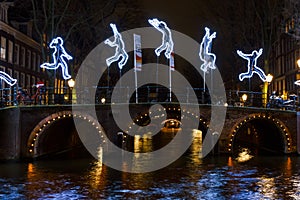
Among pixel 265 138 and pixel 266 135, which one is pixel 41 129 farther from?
pixel 265 138

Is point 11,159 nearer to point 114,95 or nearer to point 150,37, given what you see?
point 114,95

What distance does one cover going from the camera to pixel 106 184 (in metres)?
20.0

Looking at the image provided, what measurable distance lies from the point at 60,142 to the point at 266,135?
45.5 feet

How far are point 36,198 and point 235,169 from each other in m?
10.5

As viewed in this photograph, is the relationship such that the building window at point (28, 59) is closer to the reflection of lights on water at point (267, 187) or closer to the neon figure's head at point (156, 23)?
the neon figure's head at point (156, 23)

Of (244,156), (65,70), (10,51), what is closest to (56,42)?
(65,70)

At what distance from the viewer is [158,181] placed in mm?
20812

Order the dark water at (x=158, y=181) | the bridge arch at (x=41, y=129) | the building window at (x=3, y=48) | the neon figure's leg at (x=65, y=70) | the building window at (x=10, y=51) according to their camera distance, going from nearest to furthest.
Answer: the dark water at (x=158, y=181) → the bridge arch at (x=41, y=129) → the neon figure's leg at (x=65, y=70) → the building window at (x=3, y=48) → the building window at (x=10, y=51)

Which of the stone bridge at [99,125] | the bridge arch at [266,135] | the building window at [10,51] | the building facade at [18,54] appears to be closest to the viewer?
the stone bridge at [99,125]

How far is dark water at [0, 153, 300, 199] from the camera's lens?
58.5 feet

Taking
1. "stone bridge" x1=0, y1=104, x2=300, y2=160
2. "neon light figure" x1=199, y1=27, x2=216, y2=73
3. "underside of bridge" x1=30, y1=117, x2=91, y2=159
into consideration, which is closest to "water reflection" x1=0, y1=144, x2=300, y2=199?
"stone bridge" x1=0, y1=104, x2=300, y2=160

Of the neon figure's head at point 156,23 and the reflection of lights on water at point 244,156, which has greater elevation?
the neon figure's head at point 156,23

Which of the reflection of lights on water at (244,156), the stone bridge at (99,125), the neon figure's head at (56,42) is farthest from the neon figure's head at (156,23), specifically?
the reflection of lights on water at (244,156)

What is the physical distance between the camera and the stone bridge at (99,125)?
2756cm
